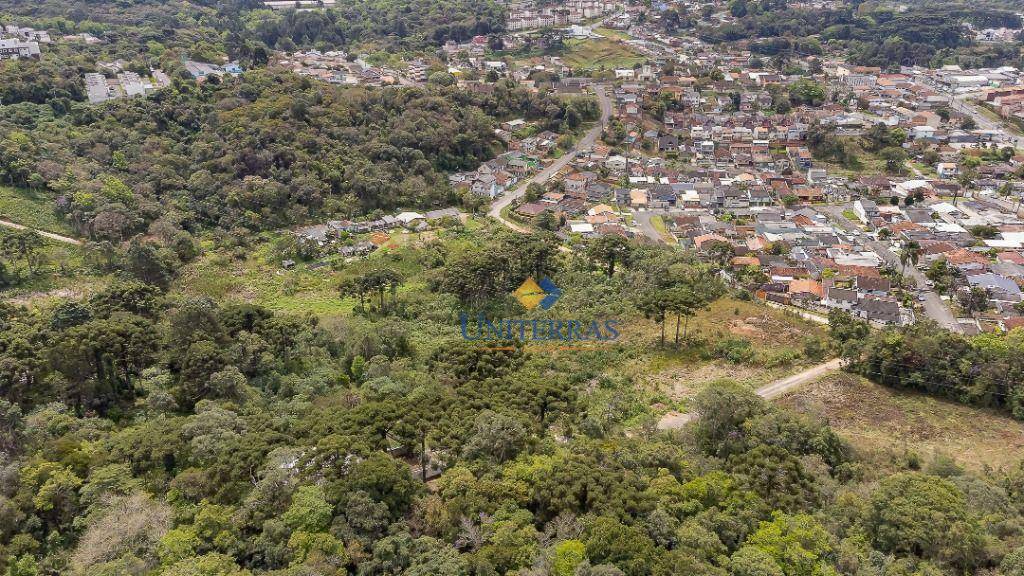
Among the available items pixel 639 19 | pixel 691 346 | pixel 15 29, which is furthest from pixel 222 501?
pixel 639 19

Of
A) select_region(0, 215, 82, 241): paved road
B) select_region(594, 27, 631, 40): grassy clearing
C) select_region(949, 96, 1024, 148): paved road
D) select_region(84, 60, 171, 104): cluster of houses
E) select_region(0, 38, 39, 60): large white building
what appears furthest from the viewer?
select_region(594, 27, 631, 40): grassy clearing

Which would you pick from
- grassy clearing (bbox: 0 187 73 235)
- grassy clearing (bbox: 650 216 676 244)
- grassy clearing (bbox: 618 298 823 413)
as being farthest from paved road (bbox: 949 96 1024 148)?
grassy clearing (bbox: 0 187 73 235)

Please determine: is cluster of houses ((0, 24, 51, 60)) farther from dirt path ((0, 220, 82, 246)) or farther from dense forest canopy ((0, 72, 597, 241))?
dirt path ((0, 220, 82, 246))

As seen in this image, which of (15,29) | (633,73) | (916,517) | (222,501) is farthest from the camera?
(633,73)

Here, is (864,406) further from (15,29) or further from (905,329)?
(15,29)

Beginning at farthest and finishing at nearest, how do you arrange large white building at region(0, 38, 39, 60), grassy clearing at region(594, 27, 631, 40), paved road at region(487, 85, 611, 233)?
grassy clearing at region(594, 27, 631, 40) → large white building at region(0, 38, 39, 60) → paved road at region(487, 85, 611, 233)

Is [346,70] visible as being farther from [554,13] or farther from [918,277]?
[918,277]
